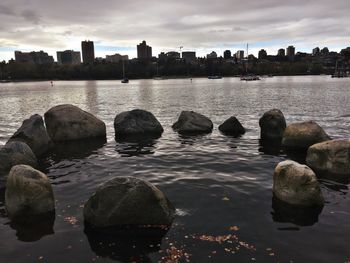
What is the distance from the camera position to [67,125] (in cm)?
2833

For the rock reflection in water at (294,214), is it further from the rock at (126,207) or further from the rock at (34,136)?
the rock at (34,136)

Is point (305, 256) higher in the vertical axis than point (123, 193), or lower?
lower

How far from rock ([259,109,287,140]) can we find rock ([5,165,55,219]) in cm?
1872

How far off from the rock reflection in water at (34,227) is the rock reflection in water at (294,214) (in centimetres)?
803

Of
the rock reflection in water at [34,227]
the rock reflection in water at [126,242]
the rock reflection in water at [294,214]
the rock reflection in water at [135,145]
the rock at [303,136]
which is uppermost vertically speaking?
the rock at [303,136]

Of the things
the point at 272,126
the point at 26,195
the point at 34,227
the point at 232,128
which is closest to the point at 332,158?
the point at 272,126

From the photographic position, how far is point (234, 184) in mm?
16750

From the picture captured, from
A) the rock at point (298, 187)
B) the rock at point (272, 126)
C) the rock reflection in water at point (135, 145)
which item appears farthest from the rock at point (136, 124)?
the rock at point (298, 187)

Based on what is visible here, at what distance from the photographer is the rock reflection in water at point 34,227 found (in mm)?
11984

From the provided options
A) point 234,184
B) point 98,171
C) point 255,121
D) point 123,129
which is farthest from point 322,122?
point 98,171

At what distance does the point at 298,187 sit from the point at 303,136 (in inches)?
405

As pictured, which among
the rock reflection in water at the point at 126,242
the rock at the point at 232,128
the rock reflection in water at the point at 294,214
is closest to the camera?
the rock reflection in water at the point at 126,242

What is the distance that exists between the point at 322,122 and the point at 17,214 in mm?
31736

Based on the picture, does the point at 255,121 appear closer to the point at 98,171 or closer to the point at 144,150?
the point at 144,150
